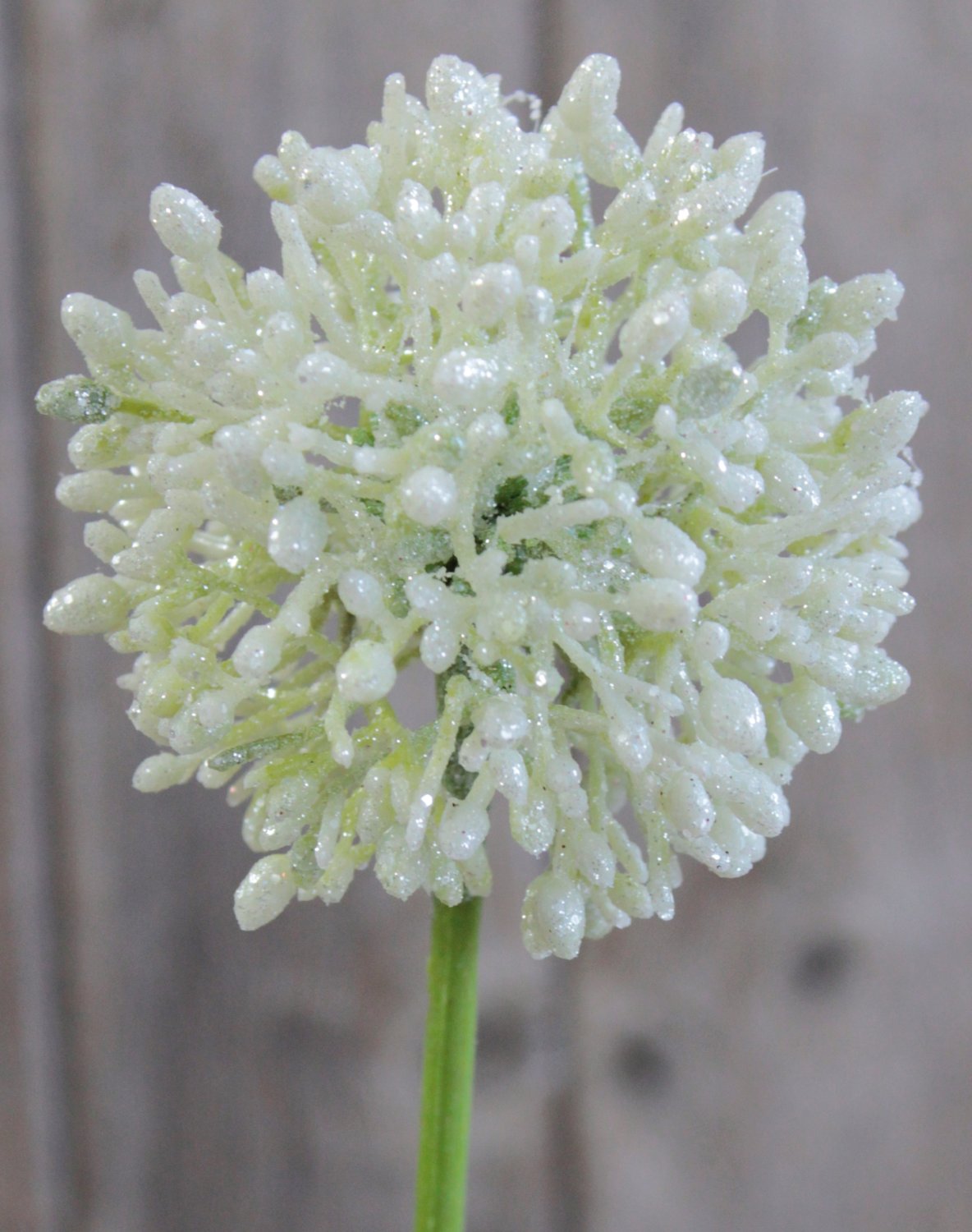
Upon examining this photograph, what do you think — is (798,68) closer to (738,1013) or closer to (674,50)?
(674,50)

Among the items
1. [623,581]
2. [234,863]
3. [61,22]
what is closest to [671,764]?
[623,581]

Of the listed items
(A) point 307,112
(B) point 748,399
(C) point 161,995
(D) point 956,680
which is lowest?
(C) point 161,995

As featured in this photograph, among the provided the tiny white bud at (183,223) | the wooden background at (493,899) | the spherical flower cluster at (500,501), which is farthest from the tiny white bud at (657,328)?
the wooden background at (493,899)

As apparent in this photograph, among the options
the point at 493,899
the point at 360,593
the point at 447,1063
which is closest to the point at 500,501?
the point at 360,593

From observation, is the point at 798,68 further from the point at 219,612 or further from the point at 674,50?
the point at 219,612

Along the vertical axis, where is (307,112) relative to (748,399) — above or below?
above

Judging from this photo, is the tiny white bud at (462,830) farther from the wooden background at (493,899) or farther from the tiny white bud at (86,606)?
the wooden background at (493,899)

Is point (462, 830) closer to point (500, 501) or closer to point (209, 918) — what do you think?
point (500, 501)

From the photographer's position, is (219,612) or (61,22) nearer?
(219,612)
